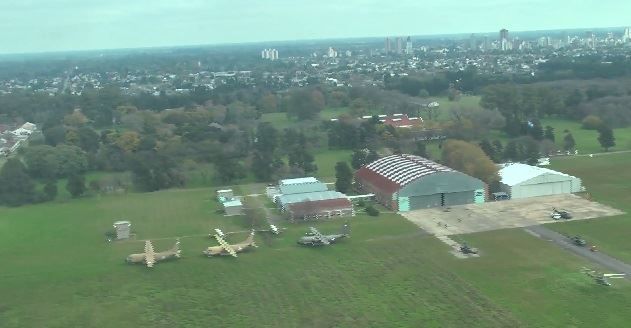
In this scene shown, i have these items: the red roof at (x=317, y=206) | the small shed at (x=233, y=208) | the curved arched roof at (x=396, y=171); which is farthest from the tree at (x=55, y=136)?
the red roof at (x=317, y=206)

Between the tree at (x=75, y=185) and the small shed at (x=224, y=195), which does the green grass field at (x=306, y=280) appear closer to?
the small shed at (x=224, y=195)

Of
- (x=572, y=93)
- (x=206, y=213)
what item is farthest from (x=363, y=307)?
(x=572, y=93)

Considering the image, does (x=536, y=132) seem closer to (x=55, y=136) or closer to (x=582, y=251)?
(x=582, y=251)

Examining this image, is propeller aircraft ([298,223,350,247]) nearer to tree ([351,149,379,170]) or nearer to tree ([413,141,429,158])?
tree ([351,149,379,170])

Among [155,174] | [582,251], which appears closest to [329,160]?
[155,174]

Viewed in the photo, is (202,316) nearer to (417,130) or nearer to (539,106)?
(417,130)

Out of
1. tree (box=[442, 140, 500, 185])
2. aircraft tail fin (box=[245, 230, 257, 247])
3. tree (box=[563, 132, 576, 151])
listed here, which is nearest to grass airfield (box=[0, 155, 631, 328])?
aircraft tail fin (box=[245, 230, 257, 247])
